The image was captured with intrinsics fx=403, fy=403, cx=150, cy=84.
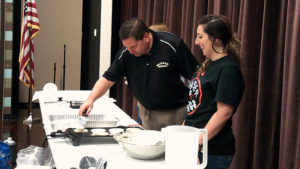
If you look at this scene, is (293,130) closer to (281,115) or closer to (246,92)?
(281,115)

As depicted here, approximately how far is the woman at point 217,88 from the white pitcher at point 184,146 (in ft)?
1.09

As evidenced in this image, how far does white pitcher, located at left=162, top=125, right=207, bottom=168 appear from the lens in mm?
1264

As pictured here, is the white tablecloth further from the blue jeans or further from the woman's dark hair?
the woman's dark hair

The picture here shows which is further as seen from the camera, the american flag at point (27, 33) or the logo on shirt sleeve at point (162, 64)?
the american flag at point (27, 33)

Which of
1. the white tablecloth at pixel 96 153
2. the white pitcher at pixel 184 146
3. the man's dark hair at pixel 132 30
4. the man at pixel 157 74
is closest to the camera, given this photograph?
the white pitcher at pixel 184 146

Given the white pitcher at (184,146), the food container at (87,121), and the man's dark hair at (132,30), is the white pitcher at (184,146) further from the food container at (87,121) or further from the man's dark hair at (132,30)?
the man's dark hair at (132,30)

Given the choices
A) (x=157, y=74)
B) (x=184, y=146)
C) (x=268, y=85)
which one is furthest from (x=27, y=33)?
(x=184, y=146)

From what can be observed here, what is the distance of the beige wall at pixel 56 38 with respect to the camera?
6820 millimetres

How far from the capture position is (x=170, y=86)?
2.32 m

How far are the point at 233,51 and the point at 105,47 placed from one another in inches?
145

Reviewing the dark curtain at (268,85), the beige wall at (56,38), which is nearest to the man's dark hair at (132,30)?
the dark curtain at (268,85)

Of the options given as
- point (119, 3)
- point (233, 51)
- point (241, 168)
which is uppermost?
point (119, 3)

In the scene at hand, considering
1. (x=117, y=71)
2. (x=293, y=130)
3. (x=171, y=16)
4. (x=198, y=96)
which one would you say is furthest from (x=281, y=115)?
(x=171, y=16)

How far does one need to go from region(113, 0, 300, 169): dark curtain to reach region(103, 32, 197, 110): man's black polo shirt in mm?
350
